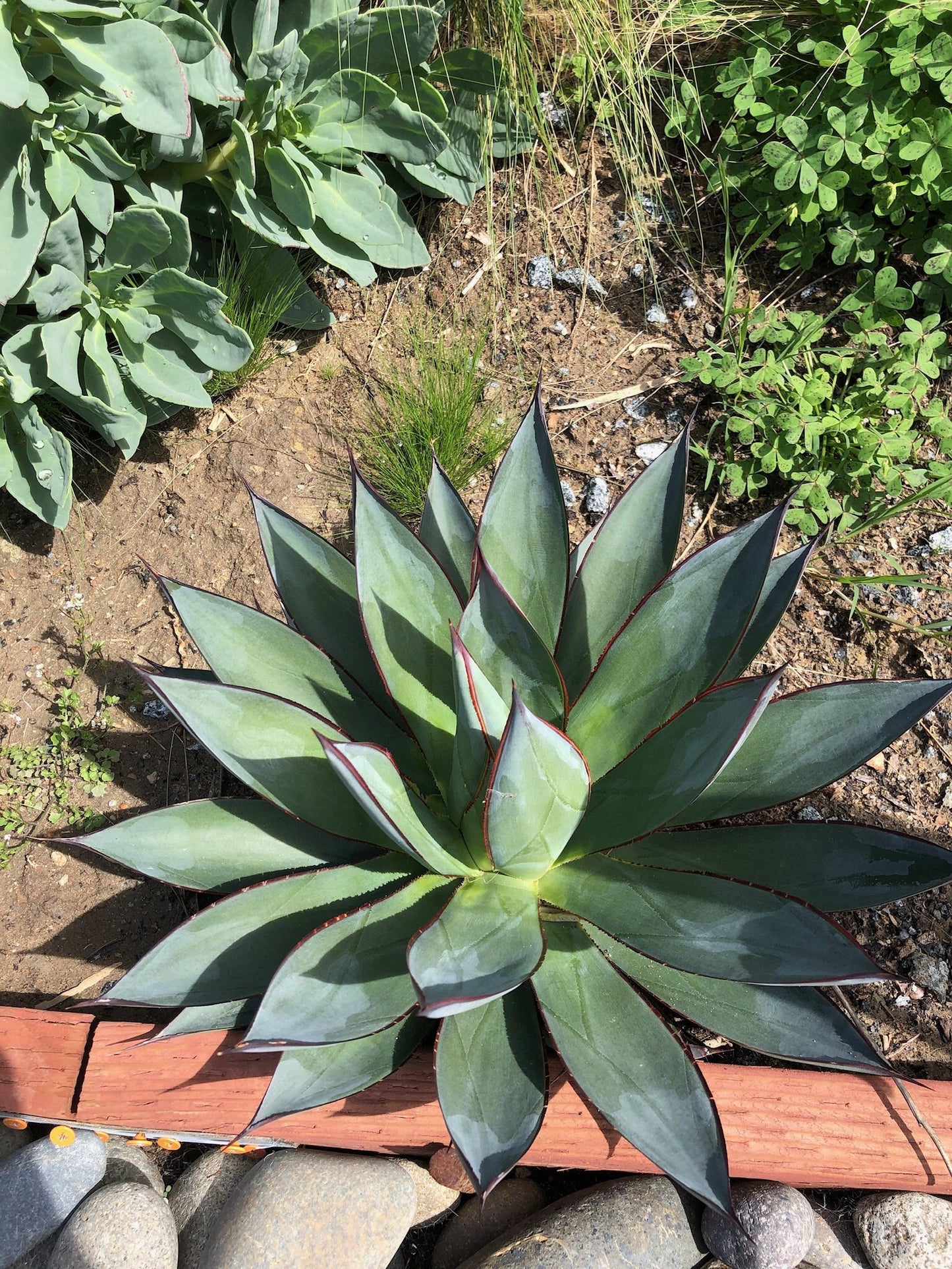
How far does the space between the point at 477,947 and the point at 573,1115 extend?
455 millimetres

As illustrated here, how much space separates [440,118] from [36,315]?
114 cm

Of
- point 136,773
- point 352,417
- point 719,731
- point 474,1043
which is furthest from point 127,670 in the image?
point 719,731

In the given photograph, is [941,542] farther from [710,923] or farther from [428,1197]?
[428,1197]

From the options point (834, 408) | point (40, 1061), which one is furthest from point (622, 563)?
point (40, 1061)

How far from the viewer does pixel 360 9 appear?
253cm

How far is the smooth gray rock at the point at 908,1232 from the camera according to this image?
60.7 inches

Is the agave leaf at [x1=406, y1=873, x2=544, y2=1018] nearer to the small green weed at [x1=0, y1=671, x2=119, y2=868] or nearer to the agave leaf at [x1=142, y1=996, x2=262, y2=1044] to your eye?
the agave leaf at [x1=142, y1=996, x2=262, y2=1044]

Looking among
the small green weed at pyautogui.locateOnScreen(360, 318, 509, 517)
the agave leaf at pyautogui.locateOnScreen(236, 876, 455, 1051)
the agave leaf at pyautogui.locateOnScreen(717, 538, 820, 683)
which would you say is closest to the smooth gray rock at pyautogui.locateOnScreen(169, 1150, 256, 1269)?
the agave leaf at pyautogui.locateOnScreen(236, 876, 455, 1051)

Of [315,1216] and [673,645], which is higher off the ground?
[673,645]

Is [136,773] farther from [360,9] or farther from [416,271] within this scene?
[360,9]

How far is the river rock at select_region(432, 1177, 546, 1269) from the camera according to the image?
1.66 meters

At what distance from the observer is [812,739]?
1.38m

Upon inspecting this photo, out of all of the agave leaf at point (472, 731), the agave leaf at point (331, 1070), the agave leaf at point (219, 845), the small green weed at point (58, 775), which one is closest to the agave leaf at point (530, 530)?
the agave leaf at point (472, 731)

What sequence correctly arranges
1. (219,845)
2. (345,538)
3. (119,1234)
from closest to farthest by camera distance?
(219,845) → (119,1234) → (345,538)
